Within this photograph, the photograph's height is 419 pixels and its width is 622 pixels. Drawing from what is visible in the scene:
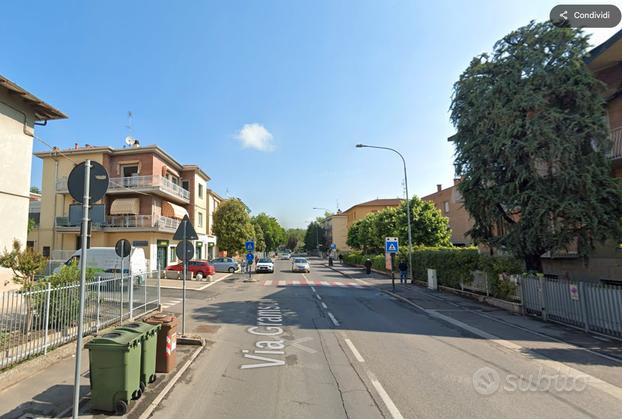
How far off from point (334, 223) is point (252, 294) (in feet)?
260

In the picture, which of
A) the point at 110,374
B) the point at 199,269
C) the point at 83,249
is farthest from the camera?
the point at 199,269

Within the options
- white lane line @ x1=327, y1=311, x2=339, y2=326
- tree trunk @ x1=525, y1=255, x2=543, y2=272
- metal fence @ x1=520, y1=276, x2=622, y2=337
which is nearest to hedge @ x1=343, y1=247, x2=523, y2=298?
tree trunk @ x1=525, y1=255, x2=543, y2=272

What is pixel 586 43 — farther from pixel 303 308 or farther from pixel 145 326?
pixel 145 326

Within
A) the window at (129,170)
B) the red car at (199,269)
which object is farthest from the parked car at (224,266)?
the window at (129,170)

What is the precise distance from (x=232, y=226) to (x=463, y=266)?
1113 inches

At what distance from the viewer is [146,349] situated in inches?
209

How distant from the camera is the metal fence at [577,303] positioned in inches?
370

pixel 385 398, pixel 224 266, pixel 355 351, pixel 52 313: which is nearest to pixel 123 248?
pixel 52 313

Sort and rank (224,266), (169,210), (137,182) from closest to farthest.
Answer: (137,182)
(169,210)
(224,266)

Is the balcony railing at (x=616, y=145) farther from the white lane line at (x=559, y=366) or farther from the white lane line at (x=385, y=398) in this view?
the white lane line at (x=385, y=398)

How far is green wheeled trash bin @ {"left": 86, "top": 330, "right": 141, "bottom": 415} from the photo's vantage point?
4.63 metres

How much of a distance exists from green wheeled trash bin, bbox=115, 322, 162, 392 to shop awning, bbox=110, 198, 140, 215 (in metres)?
27.0

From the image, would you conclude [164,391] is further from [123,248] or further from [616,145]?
[616,145]

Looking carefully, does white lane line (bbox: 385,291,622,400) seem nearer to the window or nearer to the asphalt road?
the asphalt road
